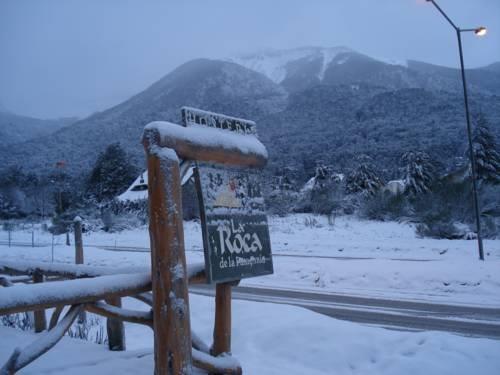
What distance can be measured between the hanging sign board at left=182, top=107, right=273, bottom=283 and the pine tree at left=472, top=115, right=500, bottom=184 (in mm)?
30283

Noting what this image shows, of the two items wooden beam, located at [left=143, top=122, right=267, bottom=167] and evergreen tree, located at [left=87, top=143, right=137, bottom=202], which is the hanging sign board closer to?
wooden beam, located at [left=143, top=122, right=267, bottom=167]

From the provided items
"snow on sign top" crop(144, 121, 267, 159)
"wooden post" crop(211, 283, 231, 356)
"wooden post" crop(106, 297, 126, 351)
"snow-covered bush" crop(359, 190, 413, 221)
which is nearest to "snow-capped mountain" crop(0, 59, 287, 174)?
"snow-covered bush" crop(359, 190, 413, 221)

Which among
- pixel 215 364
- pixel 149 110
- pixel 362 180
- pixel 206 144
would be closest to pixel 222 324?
pixel 215 364

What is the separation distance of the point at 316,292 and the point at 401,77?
137386 mm

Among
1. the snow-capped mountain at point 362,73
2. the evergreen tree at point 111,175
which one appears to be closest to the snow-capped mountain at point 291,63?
the snow-capped mountain at point 362,73

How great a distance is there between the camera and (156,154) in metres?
2.94

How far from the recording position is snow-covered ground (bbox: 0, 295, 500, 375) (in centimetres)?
389

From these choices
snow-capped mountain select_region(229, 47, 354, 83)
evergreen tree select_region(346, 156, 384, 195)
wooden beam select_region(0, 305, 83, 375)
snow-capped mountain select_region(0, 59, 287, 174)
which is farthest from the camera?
snow-capped mountain select_region(229, 47, 354, 83)

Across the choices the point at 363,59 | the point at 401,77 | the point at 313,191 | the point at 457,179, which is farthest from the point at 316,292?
the point at 363,59

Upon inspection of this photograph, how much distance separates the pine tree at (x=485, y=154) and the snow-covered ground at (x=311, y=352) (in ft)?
93.6

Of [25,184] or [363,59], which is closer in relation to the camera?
[25,184]

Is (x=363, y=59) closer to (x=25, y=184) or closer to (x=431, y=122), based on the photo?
(x=431, y=122)

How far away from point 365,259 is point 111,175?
1420 inches

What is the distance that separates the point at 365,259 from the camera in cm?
1395
